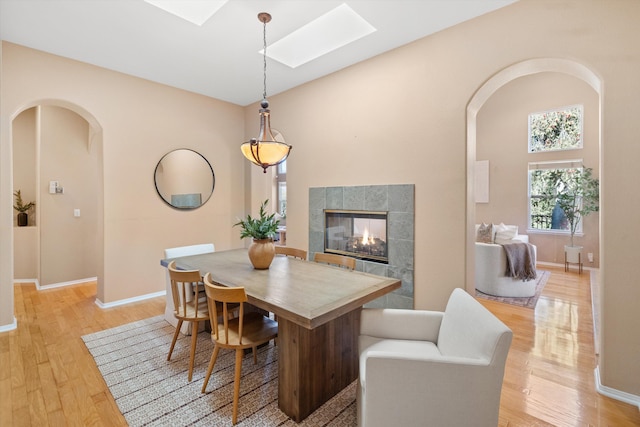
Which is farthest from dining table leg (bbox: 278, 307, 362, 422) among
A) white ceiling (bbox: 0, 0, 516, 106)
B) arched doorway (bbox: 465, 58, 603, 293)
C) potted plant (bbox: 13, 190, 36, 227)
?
potted plant (bbox: 13, 190, 36, 227)

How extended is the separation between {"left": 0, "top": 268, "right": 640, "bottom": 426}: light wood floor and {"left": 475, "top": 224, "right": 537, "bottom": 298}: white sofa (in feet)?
0.95

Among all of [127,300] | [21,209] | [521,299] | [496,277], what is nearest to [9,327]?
[127,300]

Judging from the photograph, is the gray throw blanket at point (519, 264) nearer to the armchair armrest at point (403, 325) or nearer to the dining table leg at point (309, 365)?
the armchair armrest at point (403, 325)

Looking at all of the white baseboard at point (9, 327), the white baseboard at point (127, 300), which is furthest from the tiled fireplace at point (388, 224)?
the white baseboard at point (9, 327)

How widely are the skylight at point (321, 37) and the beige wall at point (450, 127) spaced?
0.47 m

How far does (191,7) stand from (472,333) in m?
3.15

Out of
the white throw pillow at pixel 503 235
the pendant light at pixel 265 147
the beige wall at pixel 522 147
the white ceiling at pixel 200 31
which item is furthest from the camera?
the beige wall at pixel 522 147

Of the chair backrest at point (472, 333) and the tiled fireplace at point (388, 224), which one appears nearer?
the chair backrest at point (472, 333)

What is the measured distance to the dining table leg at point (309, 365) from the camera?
1.76 m

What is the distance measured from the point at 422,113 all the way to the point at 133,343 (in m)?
3.50

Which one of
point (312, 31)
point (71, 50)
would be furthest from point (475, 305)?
point (71, 50)

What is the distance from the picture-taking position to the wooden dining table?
1646 mm

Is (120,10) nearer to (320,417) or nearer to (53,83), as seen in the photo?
(53,83)

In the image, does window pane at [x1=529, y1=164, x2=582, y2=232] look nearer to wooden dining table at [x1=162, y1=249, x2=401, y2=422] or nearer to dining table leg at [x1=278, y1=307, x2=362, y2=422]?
wooden dining table at [x1=162, y1=249, x2=401, y2=422]
